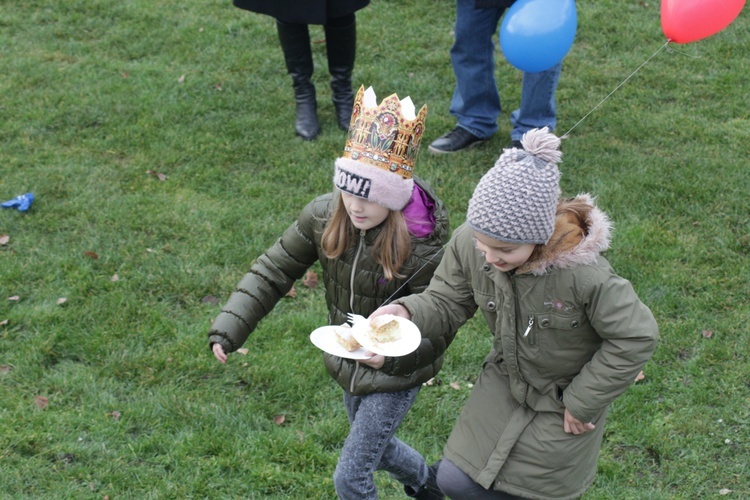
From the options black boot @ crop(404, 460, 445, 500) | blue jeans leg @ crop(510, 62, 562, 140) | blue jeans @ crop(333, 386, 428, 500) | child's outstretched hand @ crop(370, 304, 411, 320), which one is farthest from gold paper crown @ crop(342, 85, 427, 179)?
blue jeans leg @ crop(510, 62, 562, 140)

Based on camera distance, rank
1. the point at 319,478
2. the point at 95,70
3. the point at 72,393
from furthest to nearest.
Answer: the point at 95,70 → the point at 72,393 → the point at 319,478

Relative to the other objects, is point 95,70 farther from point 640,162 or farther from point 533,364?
point 533,364

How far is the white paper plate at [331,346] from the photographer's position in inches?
108

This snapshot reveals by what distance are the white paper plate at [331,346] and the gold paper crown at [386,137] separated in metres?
0.59

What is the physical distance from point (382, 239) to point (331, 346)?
17.0 inches

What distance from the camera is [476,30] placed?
5.79 meters

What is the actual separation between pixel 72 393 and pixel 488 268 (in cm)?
234

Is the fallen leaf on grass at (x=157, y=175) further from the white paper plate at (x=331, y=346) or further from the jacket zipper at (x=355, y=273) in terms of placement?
the white paper plate at (x=331, y=346)

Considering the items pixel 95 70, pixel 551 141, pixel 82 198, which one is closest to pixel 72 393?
pixel 82 198

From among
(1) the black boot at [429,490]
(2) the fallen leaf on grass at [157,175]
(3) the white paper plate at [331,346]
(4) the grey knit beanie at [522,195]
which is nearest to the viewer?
(4) the grey knit beanie at [522,195]

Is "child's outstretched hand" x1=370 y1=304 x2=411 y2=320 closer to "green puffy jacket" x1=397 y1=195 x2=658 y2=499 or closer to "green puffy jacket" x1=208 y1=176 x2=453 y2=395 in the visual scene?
"green puffy jacket" x1=397 y1=195 x2=658 y2=499

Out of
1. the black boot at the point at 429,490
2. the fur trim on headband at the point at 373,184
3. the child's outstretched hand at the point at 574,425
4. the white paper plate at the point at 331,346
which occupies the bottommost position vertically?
the black boot at the point at 429,490

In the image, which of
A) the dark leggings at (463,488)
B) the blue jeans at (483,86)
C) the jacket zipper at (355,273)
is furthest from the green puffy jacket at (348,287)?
the blue jeans at (483,86)

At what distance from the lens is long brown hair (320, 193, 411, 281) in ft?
9.73
